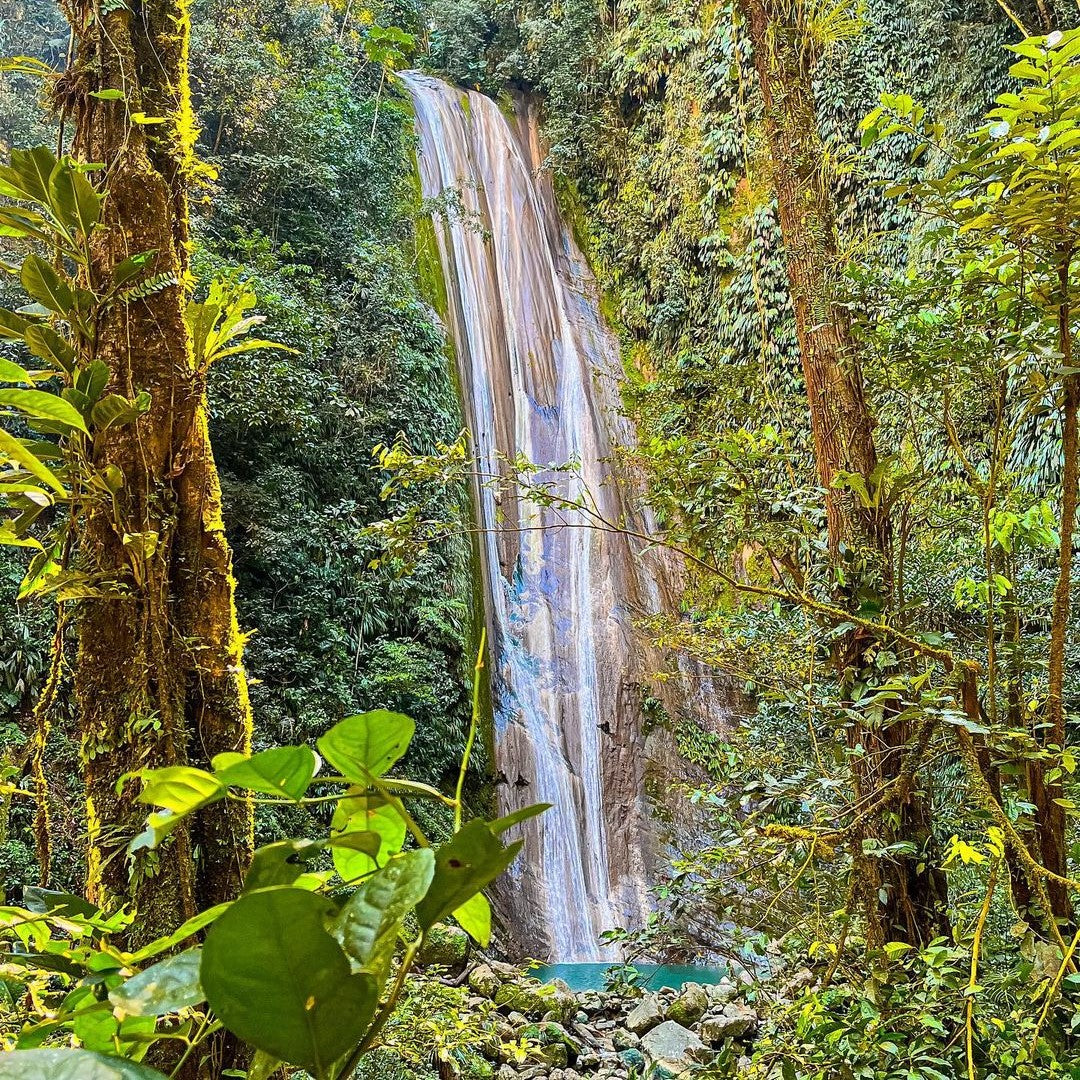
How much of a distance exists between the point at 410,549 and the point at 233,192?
251 inches

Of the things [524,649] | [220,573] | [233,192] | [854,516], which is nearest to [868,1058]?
[854,516]

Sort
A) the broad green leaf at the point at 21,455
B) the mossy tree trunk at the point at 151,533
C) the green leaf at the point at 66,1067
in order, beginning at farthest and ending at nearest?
the mossy tree trunk at the point at 151,533
the broad green leaf at the point at 21,455
the green leaf at the point at 66,1067

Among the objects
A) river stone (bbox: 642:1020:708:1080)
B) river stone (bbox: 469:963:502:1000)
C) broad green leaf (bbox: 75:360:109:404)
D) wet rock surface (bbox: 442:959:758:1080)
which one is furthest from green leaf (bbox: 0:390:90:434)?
river stone (bbox: 469:963:502:1000)

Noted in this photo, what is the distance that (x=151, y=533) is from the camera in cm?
108

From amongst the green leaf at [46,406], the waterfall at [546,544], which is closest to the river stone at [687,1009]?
the waterfall at [546,544]

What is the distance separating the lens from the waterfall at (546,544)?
664 centimetres

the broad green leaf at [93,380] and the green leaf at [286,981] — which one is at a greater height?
the broad green leaf at [93,380]

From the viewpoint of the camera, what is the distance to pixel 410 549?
193cm

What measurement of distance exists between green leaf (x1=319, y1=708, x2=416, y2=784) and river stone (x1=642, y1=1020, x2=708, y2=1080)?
4.01 m

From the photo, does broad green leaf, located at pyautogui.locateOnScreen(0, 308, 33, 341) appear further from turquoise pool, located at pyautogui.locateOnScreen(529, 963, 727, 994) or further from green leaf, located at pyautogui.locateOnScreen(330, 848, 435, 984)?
turquoise pool, located at pyautogui.locateOnScreen(529, 963, 727, 994)

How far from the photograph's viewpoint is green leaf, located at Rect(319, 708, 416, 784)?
1.31 feet

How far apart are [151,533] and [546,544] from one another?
7.33 meters

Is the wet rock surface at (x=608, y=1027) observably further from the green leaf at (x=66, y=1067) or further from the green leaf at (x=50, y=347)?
the green leaf at (x=66, y=1067)

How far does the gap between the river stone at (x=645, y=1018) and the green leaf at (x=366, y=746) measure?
485 cm
